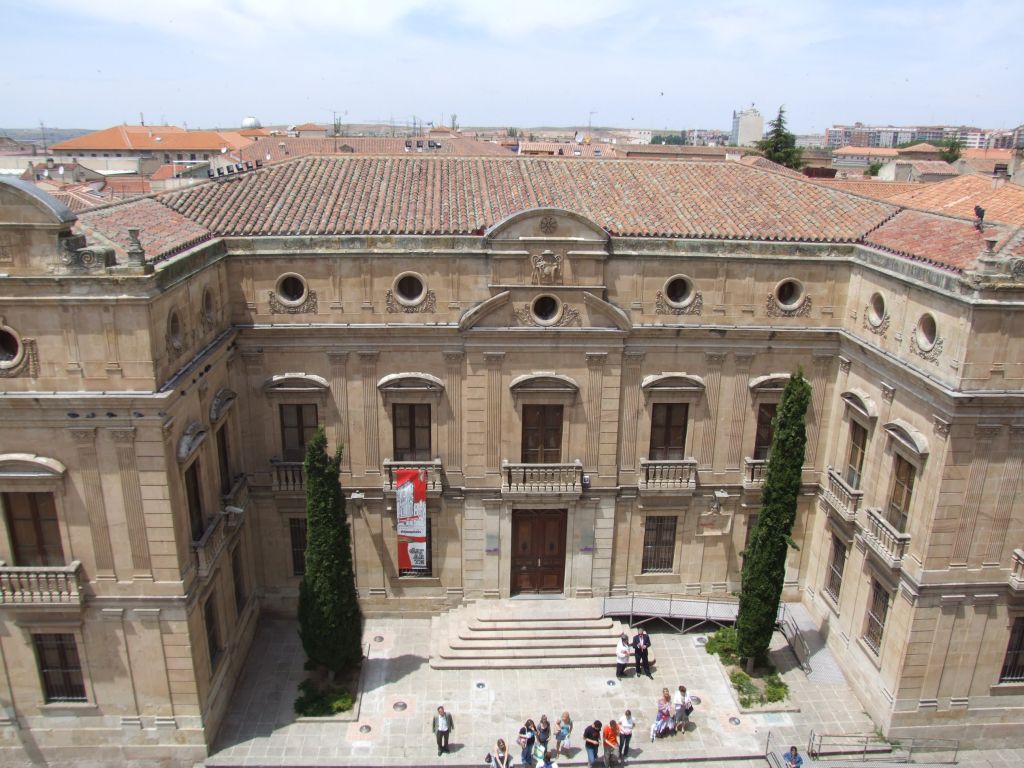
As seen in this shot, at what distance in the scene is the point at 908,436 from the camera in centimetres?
2184

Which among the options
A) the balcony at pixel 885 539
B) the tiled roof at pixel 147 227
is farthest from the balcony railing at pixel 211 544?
the balcony at pixel 885 539

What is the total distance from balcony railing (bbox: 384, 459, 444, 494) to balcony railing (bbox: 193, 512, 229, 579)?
510 centimetres

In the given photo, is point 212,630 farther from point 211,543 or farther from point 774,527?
point 774,527

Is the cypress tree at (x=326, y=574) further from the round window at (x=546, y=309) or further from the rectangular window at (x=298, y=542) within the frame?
the round window at (x=546, y=309)

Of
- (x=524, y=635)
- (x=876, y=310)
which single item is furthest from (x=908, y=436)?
(x=524, y=635)

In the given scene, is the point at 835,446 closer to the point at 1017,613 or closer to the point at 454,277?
the point at 1017,613

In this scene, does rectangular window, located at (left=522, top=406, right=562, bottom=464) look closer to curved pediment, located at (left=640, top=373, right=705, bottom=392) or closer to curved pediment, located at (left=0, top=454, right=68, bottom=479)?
curved pediment, located at (left=640, top=373, right=705, bottom=392)

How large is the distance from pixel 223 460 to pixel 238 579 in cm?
436

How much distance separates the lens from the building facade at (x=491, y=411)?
774 inches

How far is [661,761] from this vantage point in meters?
22.5

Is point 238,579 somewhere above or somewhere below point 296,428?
below

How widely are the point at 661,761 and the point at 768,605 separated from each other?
5681 mm

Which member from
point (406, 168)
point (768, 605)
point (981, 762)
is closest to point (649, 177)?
point (406, 168)

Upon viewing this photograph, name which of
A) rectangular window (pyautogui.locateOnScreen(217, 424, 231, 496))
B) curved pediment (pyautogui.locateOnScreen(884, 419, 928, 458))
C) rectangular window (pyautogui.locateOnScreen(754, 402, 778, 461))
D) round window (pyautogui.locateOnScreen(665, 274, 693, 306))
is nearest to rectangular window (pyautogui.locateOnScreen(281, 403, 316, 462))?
rectangular window (pyautogui.locateOnScreen(217, 424, 231, 496))
